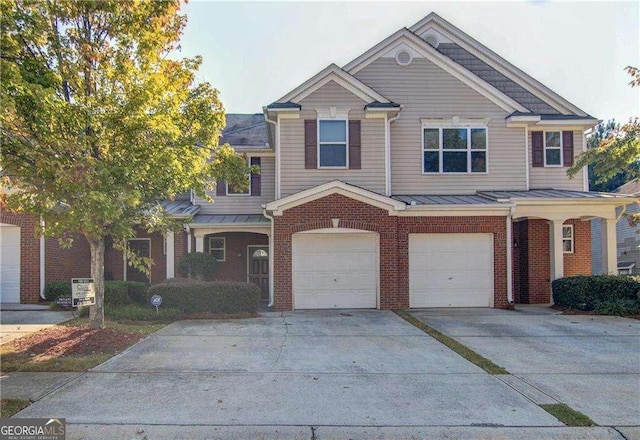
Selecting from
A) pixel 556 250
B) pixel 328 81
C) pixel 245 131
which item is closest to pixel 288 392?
pixel 328 81

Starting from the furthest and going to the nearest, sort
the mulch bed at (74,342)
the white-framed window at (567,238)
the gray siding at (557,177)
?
1. the gray siding at (557,177)
2. the white-framed window at (567,238)
3. the mulch bed at (74,342)

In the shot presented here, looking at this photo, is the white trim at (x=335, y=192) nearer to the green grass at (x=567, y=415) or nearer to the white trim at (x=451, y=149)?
the white trim at (x=451, y=149)

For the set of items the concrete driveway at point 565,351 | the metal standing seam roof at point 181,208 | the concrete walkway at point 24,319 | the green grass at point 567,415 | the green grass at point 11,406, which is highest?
the metal standing seam roof at point 181,208

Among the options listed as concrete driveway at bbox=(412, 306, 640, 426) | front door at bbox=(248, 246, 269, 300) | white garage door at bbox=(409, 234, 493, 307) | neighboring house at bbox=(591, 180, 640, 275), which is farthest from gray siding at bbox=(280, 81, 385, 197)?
neighboring house at bbox=(591, 180, 640, 275)

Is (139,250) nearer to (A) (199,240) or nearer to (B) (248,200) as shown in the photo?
(A) (199,240)

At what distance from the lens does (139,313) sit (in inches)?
449

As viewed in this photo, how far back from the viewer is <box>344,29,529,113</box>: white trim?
15445mm

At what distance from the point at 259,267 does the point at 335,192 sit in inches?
224

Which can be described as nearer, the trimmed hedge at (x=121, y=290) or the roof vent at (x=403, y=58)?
the trimmed hedge at (x=121, y=290)

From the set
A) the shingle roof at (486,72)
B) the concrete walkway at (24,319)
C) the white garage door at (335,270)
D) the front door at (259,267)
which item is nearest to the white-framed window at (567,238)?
the shingle roof at (486,72)

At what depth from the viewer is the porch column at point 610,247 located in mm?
14156

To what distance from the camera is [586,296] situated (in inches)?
506

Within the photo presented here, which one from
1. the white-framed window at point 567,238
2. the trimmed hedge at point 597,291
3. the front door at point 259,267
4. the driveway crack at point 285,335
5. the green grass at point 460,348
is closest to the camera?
the green grass at point 460,348

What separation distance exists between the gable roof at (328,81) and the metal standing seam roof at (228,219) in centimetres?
411
